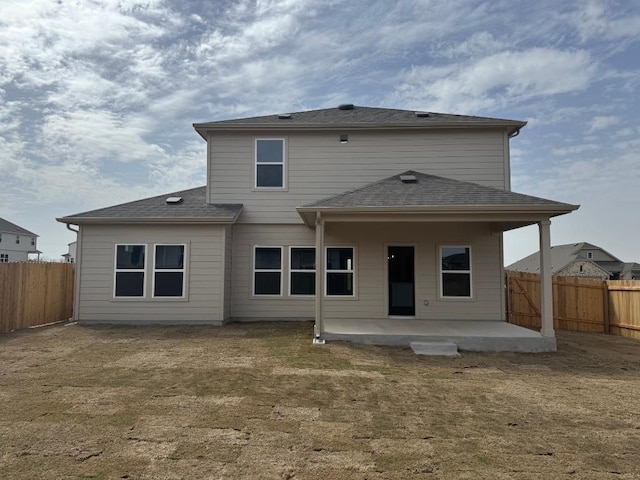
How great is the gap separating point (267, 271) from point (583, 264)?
32.2m

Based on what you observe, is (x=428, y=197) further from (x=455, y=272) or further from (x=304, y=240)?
(x=304, y=240)

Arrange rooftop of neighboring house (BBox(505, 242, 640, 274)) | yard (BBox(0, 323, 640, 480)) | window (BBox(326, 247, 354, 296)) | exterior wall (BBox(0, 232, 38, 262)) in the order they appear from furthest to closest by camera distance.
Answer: exterior wall (BBox(0, 232, 38, 262)) < rooftop of neighboring house (BBox(505, 242, 640, 274)) < window (BBox(326, 247, 354, 296)) < yard (BBox(0, 323, 640, 480))

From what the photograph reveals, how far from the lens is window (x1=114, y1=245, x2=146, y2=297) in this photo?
10750 mm

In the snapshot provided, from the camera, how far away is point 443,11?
1041cm

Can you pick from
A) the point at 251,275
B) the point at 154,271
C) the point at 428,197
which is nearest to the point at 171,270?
the point at 154,271

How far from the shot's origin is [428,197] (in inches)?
344

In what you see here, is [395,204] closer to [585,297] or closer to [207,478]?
[207,478]

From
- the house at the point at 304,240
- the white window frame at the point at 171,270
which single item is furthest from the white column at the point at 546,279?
the white window frame at the point at 171,270

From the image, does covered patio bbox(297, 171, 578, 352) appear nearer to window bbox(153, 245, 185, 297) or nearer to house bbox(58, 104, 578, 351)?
house bbox(58, 104, 578, 351)

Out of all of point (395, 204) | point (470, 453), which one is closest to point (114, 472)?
point (470, 453)

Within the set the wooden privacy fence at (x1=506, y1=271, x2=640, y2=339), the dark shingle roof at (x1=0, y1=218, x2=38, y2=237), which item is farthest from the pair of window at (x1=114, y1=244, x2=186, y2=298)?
the dark shingle roof at (x1=0, y1=218, x2=38, y2=237)

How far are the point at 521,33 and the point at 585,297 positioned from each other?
779 centimetres

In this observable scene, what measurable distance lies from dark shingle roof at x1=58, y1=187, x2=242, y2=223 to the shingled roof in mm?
2219

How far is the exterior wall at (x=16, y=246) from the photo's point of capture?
39.3m
